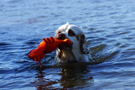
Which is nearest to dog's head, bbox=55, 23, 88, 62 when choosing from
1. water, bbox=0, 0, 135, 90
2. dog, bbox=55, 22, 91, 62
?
dog, bbox=55, 22, 91, 62

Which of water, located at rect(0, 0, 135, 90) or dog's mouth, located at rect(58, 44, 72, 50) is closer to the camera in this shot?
water, located at rect(0, 0, 135, 90)

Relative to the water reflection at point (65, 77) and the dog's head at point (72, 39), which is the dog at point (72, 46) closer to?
the dog's head at point (72, 39)

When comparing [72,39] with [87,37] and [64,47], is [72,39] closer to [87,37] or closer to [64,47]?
[64,47]

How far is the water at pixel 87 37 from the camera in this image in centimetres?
570

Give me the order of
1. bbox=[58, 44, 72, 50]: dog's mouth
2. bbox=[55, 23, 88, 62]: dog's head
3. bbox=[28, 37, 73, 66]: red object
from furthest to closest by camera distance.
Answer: bbox=[55, 23, 88, 62]: dog's head, bbox=[58, 44, 72, 50]: dog's mouth, bbox=[28, 37, 73, 66]: red object

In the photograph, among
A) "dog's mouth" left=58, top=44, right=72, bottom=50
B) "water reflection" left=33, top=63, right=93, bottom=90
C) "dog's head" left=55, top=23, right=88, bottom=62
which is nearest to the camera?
"water reflection" left=33, top=63, right=93, bottom=90

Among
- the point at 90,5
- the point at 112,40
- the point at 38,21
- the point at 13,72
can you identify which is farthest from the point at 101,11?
the point at 13,72

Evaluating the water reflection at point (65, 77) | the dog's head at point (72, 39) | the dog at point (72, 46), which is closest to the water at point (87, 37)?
the water reflection at point (65, 77)

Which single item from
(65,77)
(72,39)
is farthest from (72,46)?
(65,77)

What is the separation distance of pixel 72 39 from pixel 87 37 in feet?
12.9

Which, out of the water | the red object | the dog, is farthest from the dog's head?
the water

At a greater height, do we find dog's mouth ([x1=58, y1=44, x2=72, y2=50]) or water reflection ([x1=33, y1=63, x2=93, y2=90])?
dog's mouth ([x1=58, y1=44, x2=72, y2=50])

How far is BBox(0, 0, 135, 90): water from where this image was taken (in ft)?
18.7

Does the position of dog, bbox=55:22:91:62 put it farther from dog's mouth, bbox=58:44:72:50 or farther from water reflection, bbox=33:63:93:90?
water reflection, bbox=33:63:93:90
